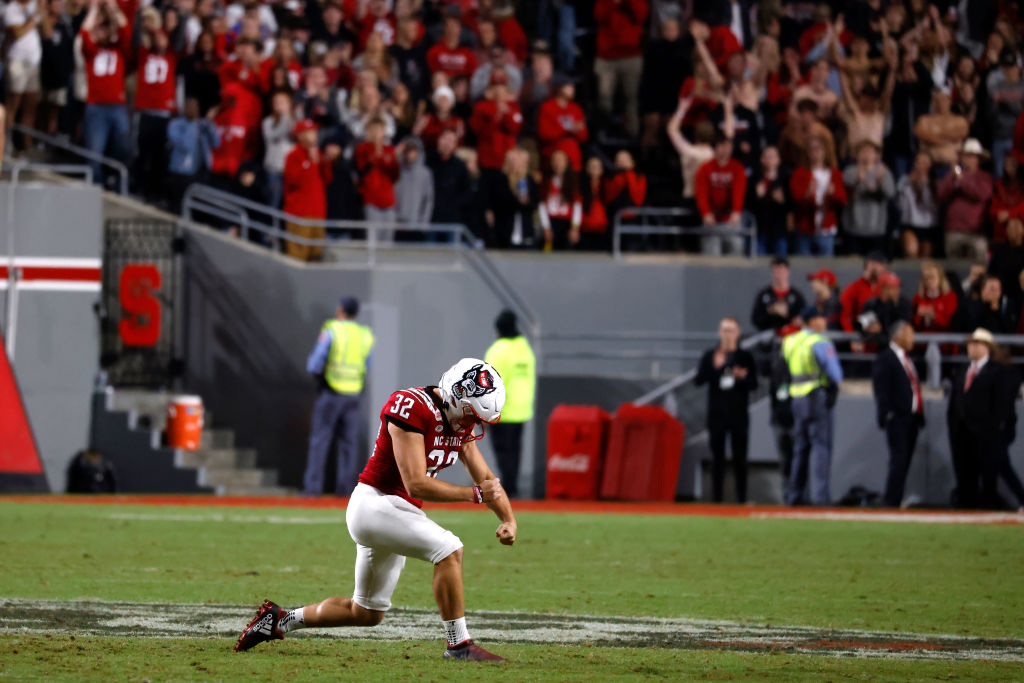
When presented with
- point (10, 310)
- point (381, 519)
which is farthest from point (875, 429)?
point (381, 519)

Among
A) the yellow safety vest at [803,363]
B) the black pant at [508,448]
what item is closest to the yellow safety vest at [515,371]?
the black pant at [508,448]

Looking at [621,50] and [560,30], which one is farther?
[560,30]

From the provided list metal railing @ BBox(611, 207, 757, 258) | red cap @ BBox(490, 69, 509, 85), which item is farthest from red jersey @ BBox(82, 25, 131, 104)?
metal railing @ BBox(611, 207, 757, 258)

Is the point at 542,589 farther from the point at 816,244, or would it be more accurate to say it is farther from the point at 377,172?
the point at 816,244

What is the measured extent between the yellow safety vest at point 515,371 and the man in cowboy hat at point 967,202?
21.4ft

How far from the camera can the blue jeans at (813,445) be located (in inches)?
735

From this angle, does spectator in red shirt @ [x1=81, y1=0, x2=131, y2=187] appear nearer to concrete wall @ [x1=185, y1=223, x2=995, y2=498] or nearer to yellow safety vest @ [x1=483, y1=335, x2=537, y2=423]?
concrete wall @ [x1=185, y1=223, x2=995, y2=498]

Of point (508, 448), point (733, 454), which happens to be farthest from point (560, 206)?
point (733, 454)

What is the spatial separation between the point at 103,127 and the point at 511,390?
629cm

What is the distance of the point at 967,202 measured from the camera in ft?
71.8

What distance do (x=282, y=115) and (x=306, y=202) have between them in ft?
3.75

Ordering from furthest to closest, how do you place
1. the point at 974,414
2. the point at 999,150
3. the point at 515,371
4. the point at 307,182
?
the point at 999,150, the point at 307,182, the point at 515,371, the point at 974,414

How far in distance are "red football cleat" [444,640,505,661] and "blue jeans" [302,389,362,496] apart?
11.4 m

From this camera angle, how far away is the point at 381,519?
7910mm
